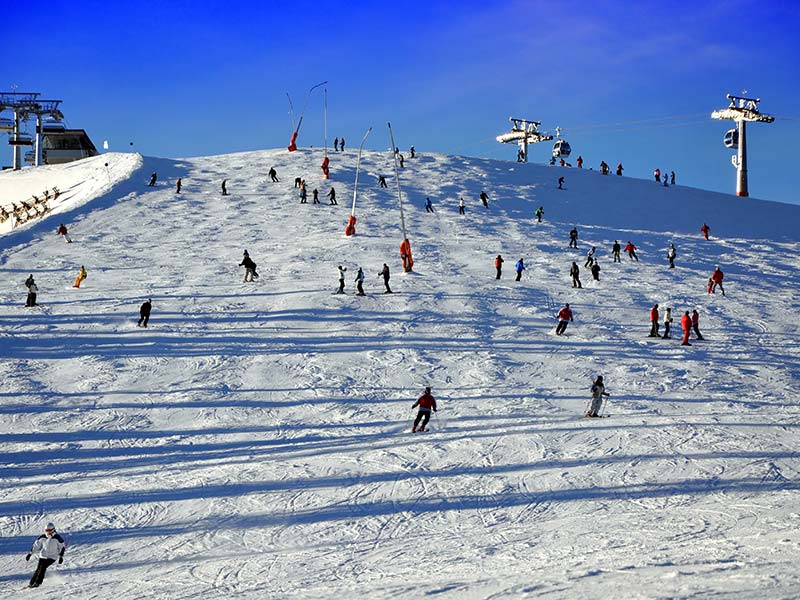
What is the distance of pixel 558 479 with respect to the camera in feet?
45.4

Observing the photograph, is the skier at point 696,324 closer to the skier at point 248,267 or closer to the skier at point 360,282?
the skier at point 360,282

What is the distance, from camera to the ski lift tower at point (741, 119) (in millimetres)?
60062

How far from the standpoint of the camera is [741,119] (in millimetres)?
61594

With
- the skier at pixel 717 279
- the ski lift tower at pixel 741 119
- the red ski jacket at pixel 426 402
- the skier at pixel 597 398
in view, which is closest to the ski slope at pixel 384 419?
the skier at pixel 597 398

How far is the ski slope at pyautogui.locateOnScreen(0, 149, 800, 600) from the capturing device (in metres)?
10.7

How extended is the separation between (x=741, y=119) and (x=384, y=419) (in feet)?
177

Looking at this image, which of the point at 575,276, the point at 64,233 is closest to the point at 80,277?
the point at 64,233

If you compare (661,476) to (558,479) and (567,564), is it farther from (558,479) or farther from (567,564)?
(567,564)

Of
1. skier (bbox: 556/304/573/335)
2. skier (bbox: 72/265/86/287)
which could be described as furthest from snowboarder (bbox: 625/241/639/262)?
skier (bbox: 72/265/86/287)

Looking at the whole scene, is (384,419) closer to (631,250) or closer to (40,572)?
(40,572)

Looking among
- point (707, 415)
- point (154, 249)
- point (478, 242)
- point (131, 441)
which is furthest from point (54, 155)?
point (707, 415)

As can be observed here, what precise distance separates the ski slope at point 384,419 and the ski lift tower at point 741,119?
23.2m

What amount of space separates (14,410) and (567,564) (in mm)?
12938

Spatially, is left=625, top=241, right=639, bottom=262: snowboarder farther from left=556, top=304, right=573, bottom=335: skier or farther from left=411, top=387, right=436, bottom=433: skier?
left=411, top=387, right=436, bottom=433: skier
